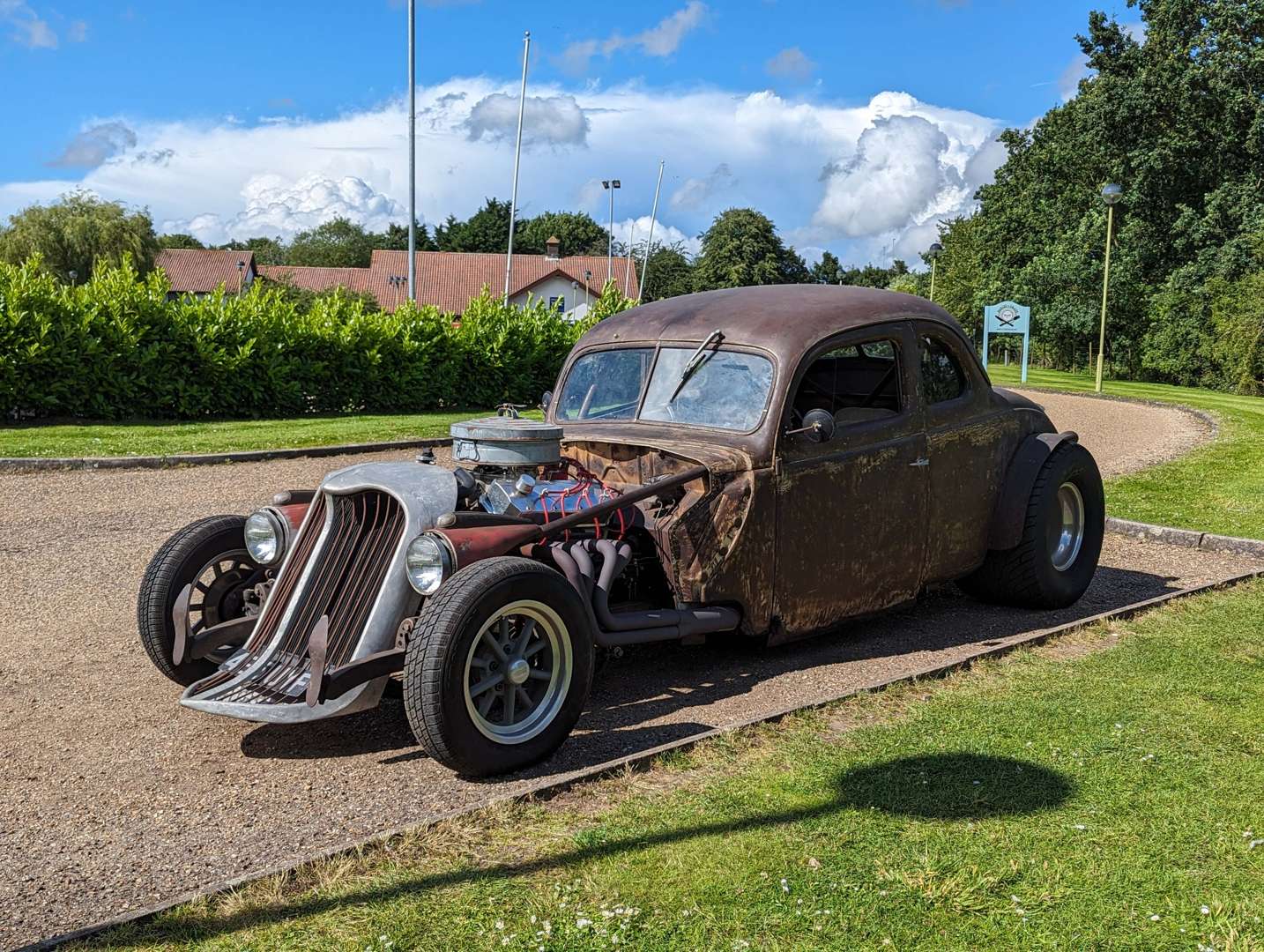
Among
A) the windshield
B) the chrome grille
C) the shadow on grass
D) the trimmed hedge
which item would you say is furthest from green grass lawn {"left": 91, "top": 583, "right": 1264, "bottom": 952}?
the trimmed hedge

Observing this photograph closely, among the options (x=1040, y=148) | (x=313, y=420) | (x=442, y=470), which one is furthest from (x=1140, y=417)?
(x=1040, y=148)

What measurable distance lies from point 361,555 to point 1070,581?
4.67m

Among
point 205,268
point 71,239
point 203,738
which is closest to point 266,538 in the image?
point 203,738

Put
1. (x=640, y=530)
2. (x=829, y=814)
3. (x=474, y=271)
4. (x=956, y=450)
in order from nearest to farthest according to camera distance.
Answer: (x=829, y=814), (x=640, y=530), (x=956, y=450), (x=474, y=271)

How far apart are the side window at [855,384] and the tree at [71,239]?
179ft

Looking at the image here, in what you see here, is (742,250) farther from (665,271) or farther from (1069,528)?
(1069,528)

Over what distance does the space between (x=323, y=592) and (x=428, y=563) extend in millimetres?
571

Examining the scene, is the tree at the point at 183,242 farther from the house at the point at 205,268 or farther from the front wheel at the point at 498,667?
the front wheel at the point at 498,667

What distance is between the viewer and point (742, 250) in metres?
86.7

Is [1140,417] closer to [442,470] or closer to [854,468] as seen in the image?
[854,468]

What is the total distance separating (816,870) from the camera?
3633 mm

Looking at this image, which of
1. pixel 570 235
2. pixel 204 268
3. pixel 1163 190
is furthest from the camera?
pixel 570 235

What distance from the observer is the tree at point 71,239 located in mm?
55000

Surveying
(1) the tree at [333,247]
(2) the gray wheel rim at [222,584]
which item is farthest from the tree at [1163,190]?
(1) the tree at [333,247]
